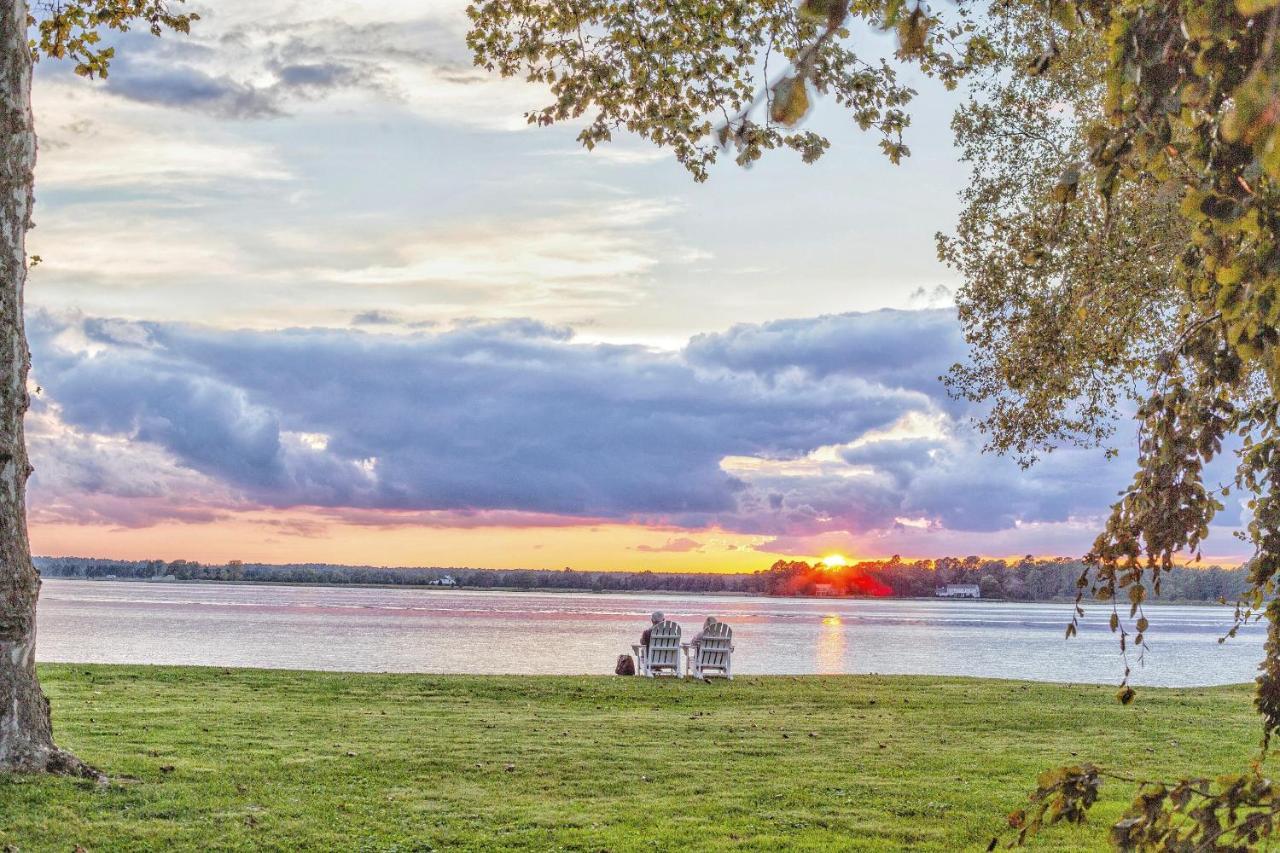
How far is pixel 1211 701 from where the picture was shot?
741 inches

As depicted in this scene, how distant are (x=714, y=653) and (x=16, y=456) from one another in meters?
13.6

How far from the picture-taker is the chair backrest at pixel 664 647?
21.4m

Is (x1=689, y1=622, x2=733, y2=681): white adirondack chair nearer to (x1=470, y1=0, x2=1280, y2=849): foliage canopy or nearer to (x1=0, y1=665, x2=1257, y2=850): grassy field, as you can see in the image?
(x1=0, y1=665, x2=1257, y2=850): grassy field

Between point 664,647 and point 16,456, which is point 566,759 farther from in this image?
point 664,647

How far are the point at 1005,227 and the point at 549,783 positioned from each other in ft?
30.0

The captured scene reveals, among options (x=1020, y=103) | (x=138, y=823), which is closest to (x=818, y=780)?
(x=138, y=823)


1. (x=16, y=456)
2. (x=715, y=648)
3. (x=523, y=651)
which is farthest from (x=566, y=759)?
(x=523, y=651)

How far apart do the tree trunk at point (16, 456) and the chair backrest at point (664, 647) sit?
1267 cm

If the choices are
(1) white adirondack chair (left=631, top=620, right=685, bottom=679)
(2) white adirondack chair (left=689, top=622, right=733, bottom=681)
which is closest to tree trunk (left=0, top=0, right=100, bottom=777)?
(2) white adirondack chair (left=689, top=622, right=733, bottom=681)

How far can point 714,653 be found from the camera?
21094 millimetres

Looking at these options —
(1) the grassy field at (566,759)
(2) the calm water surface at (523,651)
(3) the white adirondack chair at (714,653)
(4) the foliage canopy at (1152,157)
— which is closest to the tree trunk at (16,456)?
(1) the grassy field at (566,759)

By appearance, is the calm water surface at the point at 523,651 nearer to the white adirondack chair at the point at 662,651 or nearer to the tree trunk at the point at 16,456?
the white adirondack chair at the point at 662,651

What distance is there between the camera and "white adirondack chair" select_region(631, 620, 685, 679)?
843 inches

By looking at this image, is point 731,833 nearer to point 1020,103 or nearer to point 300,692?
point 1020,103
